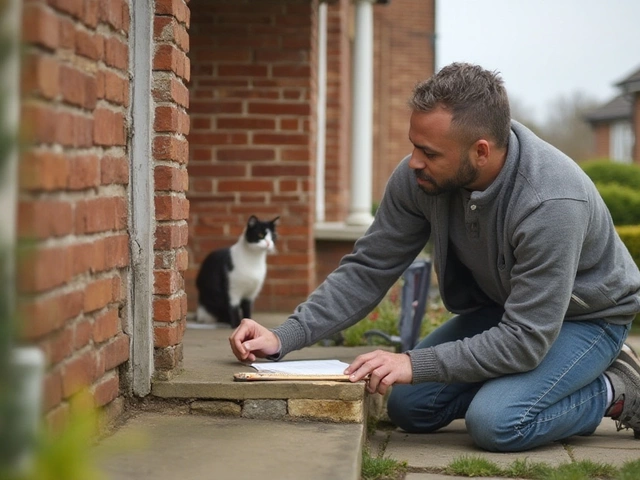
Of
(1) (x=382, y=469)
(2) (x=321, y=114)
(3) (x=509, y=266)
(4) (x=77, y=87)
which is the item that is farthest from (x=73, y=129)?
(2) (x=321, y=114)

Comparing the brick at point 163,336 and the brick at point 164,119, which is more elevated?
the brick at point 164,119

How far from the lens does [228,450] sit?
9.25 feet

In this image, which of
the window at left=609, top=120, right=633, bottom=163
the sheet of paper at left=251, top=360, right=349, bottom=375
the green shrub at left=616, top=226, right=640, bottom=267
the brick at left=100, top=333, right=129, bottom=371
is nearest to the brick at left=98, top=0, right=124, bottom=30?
the brick at left=100, top=333, right=129, bottom=371

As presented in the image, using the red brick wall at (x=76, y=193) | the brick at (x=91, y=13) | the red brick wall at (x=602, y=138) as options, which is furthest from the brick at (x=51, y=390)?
the red brick wall at (x=602, y=138)

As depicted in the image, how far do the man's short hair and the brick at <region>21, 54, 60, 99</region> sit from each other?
5.16 ft

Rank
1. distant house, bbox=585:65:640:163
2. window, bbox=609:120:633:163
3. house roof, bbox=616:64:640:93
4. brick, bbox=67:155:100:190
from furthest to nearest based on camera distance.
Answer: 1. window, bbox=609:120:633:163
2. distant house, bbox=585:65:640:163
3. house roof, bbox=616:64:640:93
4. brick, bbox=67:155:100:190

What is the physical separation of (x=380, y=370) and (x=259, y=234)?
2615 mm

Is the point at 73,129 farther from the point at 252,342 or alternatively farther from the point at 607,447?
the point at 607,447

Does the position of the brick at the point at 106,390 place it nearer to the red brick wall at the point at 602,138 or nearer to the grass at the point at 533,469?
the grass at the point at 533,469

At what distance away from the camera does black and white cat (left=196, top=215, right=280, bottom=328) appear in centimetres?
584

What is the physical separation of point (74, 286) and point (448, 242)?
1.74 metres

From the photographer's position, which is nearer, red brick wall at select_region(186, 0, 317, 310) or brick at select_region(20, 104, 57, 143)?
brick at select_region(20, 104, 57, 143)

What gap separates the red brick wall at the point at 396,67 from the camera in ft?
58.8

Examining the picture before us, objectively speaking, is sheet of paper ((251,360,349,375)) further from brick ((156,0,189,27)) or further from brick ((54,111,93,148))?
brick ((156,0,189,27))
